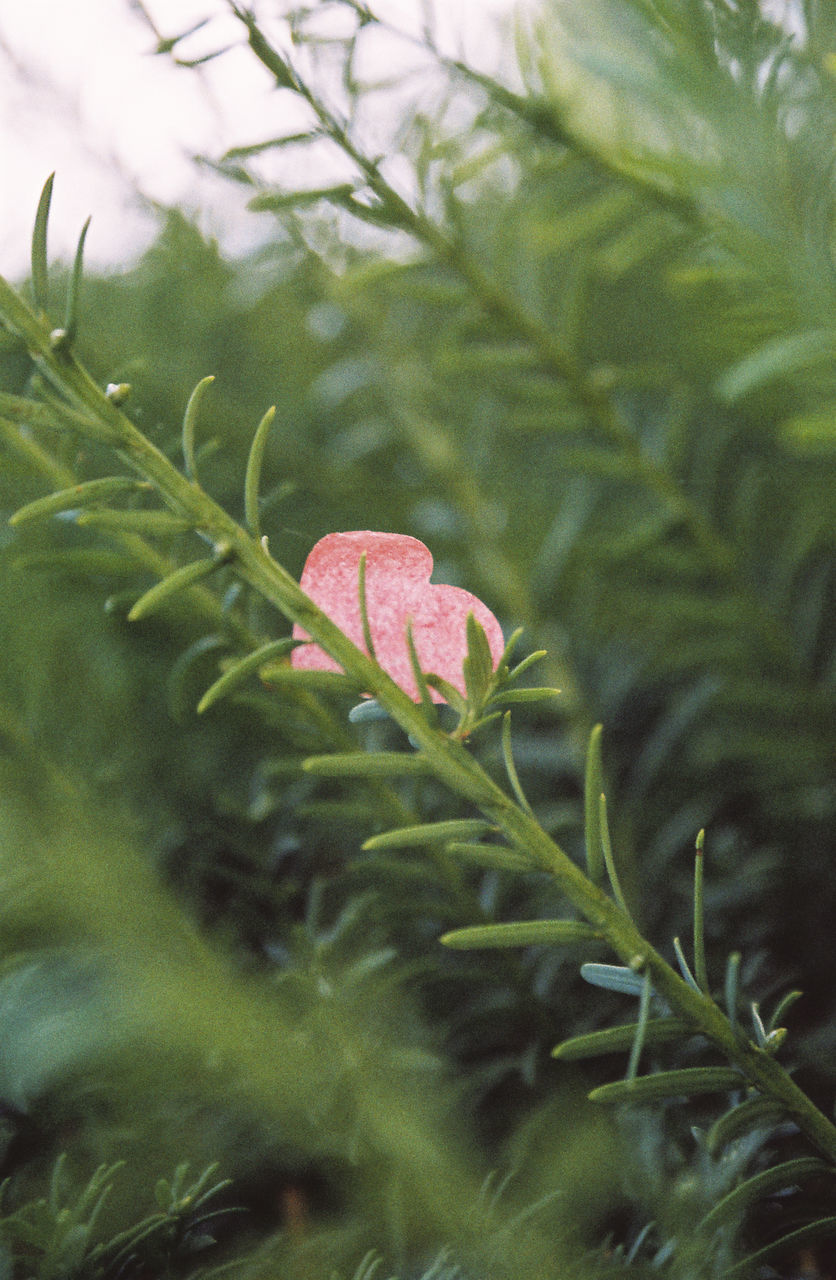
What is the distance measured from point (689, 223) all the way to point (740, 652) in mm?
97

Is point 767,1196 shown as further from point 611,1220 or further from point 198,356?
point 198,356

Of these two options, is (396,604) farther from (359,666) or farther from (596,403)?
(596,403)

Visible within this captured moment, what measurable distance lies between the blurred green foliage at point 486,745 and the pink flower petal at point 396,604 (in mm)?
17

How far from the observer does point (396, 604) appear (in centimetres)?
12

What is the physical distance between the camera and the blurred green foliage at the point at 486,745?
5.7 inches

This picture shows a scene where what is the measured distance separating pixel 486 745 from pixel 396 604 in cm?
9

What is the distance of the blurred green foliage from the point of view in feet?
0.48

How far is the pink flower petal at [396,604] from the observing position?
121 millimetres

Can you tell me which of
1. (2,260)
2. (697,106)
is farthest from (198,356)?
(697,106)

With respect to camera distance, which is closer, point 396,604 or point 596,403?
point 396,604

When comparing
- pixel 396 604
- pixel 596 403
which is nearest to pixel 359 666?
pixel 396 604

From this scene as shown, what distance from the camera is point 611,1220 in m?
0.16

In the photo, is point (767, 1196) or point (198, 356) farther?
point (198, 356)

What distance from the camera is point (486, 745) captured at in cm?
21
